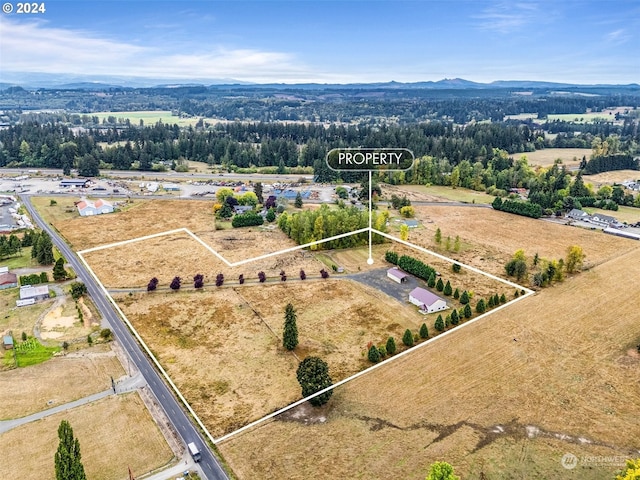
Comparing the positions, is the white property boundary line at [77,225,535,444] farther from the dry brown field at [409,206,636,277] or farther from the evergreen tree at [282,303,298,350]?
the evergreen tree at [282,303,298,350]

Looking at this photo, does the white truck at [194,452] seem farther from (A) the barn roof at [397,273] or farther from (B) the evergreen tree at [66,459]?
(A) the barn roof at [397,273]

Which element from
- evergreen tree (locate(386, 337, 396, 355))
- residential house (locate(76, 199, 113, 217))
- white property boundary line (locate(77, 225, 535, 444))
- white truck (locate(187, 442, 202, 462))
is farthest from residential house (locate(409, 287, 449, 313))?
residential house (locate(76, 199, 113, 217))

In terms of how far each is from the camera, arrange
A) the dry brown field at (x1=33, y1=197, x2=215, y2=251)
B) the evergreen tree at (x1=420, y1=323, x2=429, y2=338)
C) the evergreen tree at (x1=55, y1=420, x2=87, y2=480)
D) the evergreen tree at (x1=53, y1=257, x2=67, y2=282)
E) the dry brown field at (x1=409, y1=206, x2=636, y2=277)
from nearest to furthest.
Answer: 1. the evergreen tree at (x1=55, y1=420, x2=87, y2=480)
2. the evergreen tree at (x1=420, y1=323, x2=429, y2=338)
3. the evergreen tree at (x1=53, y1=257, x2=67, y2=282)
4. the dry brown field at (x1=409, y1=206, x2=636, y2=277)
5. the dry brown field at (x1=33, y1=197, x2=215, y2=251)

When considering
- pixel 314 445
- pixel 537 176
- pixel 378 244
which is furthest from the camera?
pixel 537 176

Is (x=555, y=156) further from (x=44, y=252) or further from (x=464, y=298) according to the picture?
(x=44, y=252)

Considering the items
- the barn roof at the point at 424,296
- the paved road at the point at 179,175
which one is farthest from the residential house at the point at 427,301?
the paved road at the point at 179,175

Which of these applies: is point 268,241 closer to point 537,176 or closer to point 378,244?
point 378,244

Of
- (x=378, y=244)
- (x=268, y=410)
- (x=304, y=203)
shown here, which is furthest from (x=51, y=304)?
(x=304, y=203)
